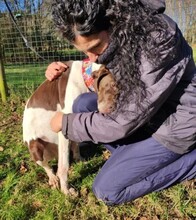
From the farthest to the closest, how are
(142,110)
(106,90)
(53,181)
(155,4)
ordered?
(53,181)
(106,90)
(142,110)
(155,4)

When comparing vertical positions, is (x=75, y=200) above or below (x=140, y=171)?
below

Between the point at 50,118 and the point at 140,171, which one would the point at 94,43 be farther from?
the point at 50,118

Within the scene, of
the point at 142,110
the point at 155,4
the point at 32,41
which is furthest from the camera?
the point at 32,41

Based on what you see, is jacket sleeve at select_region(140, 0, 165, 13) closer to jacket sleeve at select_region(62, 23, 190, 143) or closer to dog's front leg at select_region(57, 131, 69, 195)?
jacket sleeve at select_region(62, 23, 190, 143)

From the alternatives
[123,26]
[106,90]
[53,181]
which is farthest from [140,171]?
[123,26]

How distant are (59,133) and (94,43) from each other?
50.2 inches

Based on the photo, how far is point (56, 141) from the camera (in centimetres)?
358

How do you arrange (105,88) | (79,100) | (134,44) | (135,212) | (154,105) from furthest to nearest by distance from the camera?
(79,100) → (135,212) → (105,88) → (154,105) → (134,44)

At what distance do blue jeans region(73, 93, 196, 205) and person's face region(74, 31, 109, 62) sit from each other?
0.92 m

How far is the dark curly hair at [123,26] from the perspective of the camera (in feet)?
6.45

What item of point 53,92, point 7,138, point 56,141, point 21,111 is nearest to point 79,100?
point 53,92

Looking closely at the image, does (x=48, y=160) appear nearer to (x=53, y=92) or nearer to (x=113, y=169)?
(x=53, y=92)

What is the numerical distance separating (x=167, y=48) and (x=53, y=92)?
5.20ft

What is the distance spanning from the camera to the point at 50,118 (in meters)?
3.49
